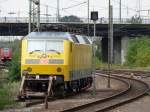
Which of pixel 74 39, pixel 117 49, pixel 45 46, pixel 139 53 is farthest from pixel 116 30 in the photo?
pixel 45 46

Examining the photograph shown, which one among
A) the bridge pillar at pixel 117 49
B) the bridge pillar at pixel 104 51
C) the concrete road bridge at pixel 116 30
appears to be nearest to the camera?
the concrete road bridge at pixel 116 30

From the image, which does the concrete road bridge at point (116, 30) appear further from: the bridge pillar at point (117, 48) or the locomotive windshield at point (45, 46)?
the locomotive windshield at point (45, 46)

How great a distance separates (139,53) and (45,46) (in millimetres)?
64151

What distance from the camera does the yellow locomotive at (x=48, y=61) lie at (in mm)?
23625

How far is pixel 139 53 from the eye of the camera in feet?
287

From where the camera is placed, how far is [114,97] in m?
24.8

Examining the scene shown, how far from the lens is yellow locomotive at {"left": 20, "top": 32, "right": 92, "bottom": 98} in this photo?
23.6m

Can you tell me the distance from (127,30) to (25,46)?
8442cm

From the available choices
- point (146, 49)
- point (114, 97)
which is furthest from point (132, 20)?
point (114, 97)

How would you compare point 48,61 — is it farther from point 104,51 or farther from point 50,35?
point 104,51

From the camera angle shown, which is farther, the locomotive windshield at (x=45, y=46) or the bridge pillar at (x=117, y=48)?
the bridge pillar at (x=117, y=48)

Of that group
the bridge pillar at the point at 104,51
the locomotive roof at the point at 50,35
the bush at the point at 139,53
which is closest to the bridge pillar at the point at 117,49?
the bridge pillar at the point at 104,51

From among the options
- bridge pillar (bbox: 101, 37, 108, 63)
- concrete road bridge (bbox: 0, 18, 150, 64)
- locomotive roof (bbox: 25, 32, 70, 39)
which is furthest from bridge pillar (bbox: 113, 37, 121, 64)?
locomotive roof (bbox: 25, 32, 70, 39)

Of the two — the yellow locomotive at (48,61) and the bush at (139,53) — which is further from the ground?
the yellow locomotive at (48,61)
